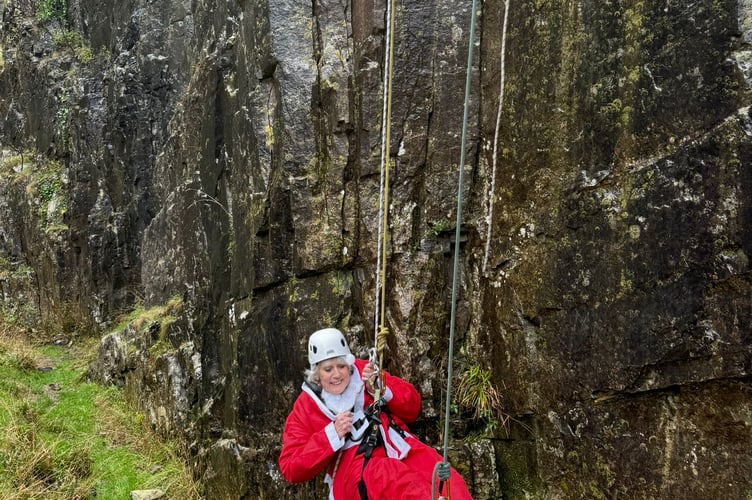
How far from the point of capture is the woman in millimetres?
3693

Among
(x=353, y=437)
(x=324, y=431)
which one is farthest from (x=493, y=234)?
(x=324, y=431)

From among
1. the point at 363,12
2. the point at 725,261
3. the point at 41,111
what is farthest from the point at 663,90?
the point at 41,111

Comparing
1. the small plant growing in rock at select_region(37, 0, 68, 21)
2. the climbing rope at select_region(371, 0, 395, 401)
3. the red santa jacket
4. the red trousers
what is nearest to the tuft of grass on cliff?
the red santa jacket

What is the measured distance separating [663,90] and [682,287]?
3.90ft

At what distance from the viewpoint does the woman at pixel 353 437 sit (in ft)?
12.1

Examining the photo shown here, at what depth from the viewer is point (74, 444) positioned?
668 centimetres

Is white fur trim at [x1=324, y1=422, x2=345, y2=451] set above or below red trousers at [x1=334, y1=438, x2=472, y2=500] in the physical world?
above

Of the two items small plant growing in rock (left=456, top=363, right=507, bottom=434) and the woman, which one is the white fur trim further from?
small plant growing in rock (left=456, top=363, right=507, bottom=434)

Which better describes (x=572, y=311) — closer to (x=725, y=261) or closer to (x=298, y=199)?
(x=725, y=261)

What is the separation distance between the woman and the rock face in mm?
633

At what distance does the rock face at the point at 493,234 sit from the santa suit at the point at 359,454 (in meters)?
0.59

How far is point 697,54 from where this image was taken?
3.38 m

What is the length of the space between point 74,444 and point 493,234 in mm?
5372

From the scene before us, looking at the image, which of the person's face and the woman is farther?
the person's face
